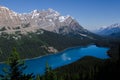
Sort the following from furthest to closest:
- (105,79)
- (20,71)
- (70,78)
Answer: (70,78), (105,79), (20,71)

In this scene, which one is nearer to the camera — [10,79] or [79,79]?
[10,79]

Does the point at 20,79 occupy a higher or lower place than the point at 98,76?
lower

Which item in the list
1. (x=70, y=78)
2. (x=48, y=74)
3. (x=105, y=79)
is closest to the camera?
(x=48, y=74)

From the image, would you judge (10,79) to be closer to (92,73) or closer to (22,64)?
(22,64)

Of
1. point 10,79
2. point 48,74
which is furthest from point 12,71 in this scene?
point 48,74

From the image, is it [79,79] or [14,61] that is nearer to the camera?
[14,61]

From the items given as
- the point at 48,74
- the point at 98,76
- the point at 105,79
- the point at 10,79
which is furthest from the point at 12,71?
the point at 98,76

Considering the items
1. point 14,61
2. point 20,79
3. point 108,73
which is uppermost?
point 108,73

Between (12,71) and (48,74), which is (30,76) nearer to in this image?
(12,71)

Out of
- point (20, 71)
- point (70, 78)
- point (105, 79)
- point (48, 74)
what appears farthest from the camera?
point (70, 78)
